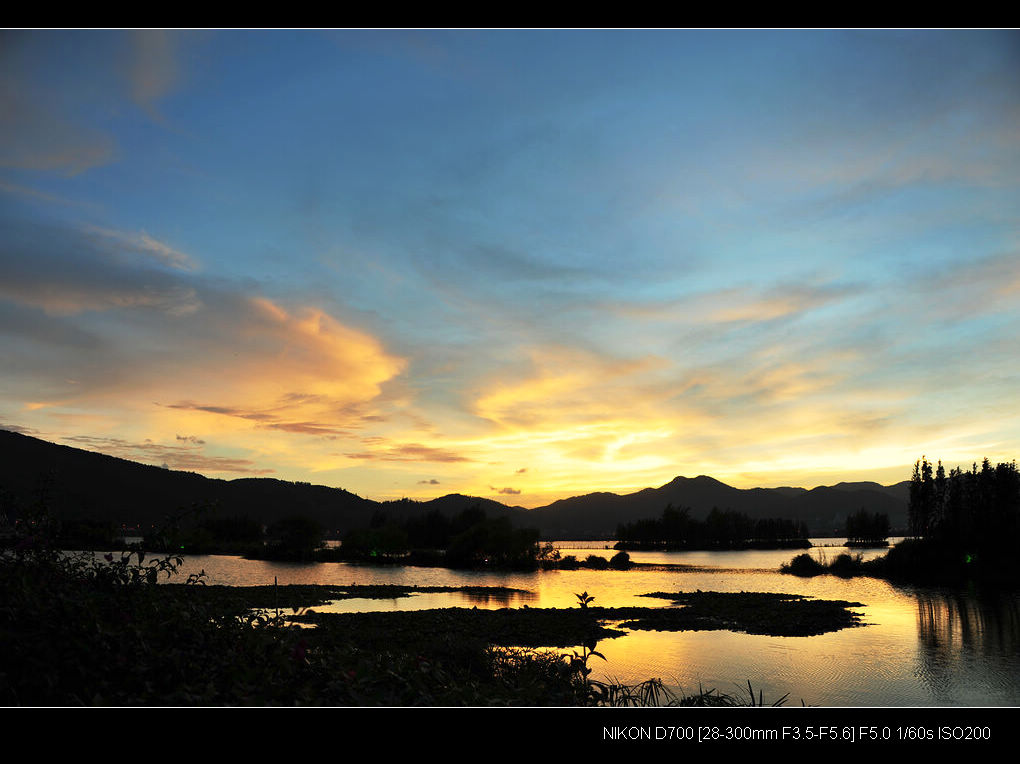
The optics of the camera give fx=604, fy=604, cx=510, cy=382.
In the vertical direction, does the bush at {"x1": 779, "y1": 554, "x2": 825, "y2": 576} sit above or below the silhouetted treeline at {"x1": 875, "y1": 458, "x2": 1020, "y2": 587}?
below

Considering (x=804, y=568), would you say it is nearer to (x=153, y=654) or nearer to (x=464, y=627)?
(x=464, y=627)

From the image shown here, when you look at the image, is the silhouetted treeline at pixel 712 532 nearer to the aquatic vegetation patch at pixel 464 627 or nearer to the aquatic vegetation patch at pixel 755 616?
the aquatic vegetation patch at pixel 755 616

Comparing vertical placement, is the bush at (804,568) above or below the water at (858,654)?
below

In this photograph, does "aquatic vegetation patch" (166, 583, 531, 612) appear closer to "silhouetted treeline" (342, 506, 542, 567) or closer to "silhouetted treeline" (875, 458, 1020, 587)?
"silhouetted treeline" (342, 506, 542, 567)

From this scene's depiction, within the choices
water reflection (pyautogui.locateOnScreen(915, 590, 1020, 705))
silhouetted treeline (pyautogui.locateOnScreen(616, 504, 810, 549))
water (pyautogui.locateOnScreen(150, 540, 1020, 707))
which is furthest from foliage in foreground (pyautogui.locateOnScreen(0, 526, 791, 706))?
silhouetted treeline (pyautogui.locateOnScreen(616, 504, 810, 549))

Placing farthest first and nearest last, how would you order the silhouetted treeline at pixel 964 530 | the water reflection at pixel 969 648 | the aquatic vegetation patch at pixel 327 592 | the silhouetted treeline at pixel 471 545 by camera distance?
the silhouetted treeline at pixel 471 545 < the silhouetted treeline at pixel 964 530 < the aquatic vegetation patch at pixel 327 592 < the water reflection at pixel 969 648

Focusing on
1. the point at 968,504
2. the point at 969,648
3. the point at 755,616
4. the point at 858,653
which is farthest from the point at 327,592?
the point at 968,504

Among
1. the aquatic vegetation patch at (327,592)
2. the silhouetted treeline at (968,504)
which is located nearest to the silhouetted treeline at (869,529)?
the silhouetted treeline at (968,504)

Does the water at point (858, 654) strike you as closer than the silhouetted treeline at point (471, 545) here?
Yes
